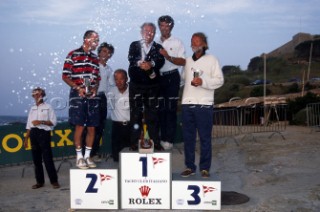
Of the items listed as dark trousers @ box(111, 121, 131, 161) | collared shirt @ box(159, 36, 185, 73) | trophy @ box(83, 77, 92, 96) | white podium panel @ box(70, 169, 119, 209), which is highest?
collared shirt @ box(159, 36, 185, 73)

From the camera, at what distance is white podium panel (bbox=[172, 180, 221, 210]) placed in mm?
5332

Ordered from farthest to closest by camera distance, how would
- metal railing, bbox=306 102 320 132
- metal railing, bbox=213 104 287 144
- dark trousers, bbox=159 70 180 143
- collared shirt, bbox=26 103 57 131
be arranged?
metal railing, bbox=306 102 320 132
metal railing, bbox=213 104 287 144
dark trousers, bbox=159 70 180 143
collared shirt, bbox=26 103 57 131

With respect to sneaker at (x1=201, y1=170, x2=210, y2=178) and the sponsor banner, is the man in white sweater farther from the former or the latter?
the sponsor banner

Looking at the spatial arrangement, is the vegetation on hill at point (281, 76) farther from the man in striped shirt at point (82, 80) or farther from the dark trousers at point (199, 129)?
the man in striped shirt at point (82, 80)

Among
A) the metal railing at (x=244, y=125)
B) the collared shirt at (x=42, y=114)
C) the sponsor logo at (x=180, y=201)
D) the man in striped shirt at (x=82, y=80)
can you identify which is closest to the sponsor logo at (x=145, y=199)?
the sponsor logo at (x=180, y=201)

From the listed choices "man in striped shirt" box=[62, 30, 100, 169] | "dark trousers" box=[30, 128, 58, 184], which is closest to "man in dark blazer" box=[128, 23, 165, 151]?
"man in striped shirt" box=[62, 30, 100, 169]

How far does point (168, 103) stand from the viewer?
24.2 feet

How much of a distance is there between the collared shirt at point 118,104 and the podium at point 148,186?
196cm

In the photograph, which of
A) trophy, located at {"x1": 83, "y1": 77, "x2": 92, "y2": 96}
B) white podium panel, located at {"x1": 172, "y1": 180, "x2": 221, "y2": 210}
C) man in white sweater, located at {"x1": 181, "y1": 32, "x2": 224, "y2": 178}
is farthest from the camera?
man in white sweater, located at {"x1": 181, "y1": 32, "x2": 224, "y2": 178}

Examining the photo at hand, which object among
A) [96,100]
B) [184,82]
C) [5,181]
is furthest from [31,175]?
[184,82]

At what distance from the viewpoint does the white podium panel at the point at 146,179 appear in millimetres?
5352

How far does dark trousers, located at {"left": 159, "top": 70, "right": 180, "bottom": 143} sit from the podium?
6.62ft

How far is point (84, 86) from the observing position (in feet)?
18.6

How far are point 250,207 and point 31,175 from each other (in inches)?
184
